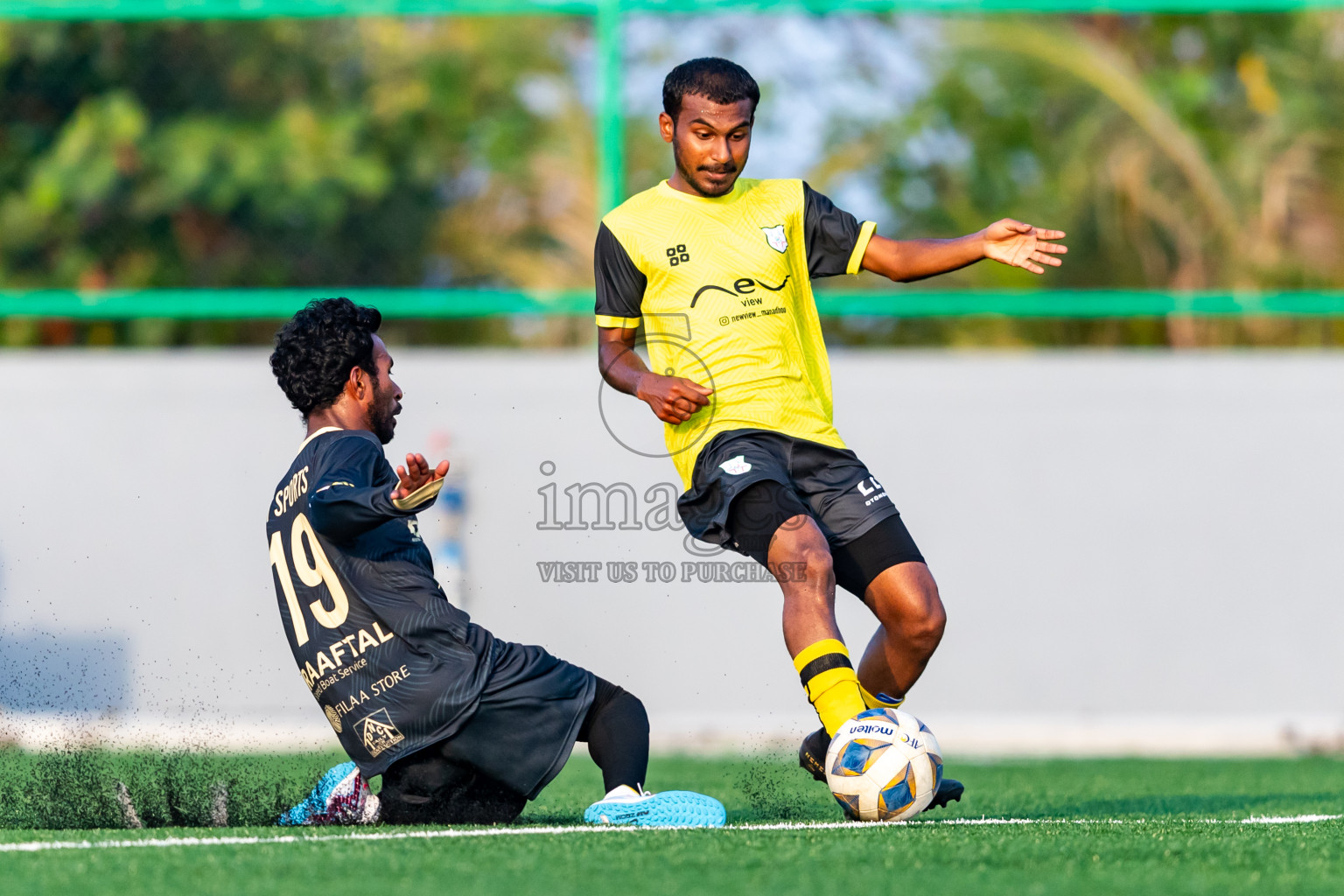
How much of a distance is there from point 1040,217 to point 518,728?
713cm

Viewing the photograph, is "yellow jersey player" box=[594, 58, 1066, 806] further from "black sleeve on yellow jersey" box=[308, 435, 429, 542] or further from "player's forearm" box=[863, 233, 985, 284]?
"black sleeve on yellow jersey" box=[308, 435, 429, 542]

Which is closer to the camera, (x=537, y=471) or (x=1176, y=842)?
(x=1176, y=842)

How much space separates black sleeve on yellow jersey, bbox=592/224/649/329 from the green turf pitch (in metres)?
1.34

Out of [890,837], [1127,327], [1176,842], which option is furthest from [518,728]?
[1127,327]

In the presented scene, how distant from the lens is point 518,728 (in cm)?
398

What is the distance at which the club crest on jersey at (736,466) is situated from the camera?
4066mm

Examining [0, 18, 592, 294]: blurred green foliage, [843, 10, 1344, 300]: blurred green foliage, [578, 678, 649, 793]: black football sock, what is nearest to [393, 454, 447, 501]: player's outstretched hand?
[578, 678, 649, 793]: black football sock

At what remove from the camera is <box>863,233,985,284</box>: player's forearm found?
422cm

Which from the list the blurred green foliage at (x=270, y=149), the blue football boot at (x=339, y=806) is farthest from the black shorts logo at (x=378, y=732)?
the blurred green foliage at (x=270, y=149)

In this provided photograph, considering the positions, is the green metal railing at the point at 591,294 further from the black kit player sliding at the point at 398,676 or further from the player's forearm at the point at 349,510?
the player's forearm at the point at 349,510

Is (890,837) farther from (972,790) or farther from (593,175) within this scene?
(593,175)

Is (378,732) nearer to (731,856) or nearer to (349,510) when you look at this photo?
(349,510)

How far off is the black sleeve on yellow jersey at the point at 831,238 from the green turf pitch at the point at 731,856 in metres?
1.48

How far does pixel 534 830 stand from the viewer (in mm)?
3707
